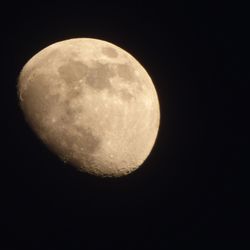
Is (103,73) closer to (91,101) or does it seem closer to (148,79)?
(91,101)

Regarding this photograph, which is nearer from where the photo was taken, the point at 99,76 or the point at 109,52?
the point at 99,76

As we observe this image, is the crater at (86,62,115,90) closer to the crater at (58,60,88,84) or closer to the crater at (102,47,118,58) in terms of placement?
the crater at (58,60,88,84)

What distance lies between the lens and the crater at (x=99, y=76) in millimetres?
3494

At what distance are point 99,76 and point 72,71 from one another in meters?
0.25

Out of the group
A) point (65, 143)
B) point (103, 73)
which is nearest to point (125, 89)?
point (103, 73)

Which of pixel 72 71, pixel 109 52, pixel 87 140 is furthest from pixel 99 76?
pixel 87 140

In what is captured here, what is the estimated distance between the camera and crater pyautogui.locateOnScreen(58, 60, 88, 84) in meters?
3.48

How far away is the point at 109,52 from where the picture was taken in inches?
150

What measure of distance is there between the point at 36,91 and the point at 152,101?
1.12 meters

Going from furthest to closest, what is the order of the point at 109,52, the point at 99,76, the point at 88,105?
1. the point at 109,52
2. the point at 99,76
3. the point at 88,105

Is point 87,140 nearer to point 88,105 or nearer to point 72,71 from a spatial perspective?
point 88,105

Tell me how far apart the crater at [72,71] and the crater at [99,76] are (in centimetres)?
6

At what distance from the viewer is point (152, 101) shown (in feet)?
12.7

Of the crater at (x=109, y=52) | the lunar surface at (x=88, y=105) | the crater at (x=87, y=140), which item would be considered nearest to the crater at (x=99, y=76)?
the lunar surface at (x=88, y=105)
